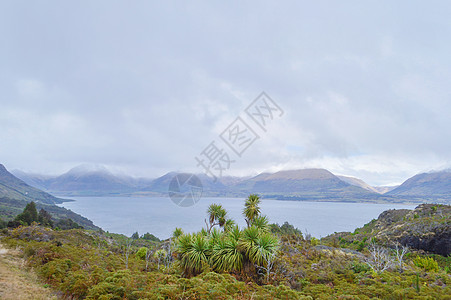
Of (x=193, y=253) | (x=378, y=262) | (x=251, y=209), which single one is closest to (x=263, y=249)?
(x=193, y=253)

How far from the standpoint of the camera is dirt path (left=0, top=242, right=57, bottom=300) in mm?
8927

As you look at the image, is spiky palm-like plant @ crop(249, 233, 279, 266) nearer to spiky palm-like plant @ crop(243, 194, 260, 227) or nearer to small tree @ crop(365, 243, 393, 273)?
small tree @ crop(365, 243, 393, 273)

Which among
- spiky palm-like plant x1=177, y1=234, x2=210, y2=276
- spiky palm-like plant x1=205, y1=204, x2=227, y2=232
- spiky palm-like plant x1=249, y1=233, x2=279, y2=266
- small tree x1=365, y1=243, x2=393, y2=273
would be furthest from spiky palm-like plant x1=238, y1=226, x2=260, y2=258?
spiky palm-like plant x1=205, y1=204, x2=227, y2=232

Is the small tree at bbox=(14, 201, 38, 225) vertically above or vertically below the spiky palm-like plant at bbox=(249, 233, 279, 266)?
below

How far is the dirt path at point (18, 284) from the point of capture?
8.93m

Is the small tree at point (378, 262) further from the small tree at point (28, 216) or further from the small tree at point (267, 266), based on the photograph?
the small tree at point (28, 216)

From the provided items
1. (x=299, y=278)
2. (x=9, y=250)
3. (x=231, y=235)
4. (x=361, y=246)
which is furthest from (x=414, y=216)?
(x=9, y=250)

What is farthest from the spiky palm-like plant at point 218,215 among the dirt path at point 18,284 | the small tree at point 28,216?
the small tree at point 28,216

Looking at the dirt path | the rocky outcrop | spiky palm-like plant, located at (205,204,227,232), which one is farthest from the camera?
spiky palm-like plant, located at (205,204,227,232)

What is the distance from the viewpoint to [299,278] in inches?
462

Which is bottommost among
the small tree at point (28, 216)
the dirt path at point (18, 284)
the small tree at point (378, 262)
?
the small tree at point (28, 216)

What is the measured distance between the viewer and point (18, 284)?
10172mm

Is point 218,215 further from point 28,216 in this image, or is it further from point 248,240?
point 28,216

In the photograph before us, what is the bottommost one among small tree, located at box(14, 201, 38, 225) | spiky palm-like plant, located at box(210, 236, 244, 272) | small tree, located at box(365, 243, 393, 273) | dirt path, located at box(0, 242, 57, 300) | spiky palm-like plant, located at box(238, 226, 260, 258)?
small tree, located at box(14, 201, 38, 225)
